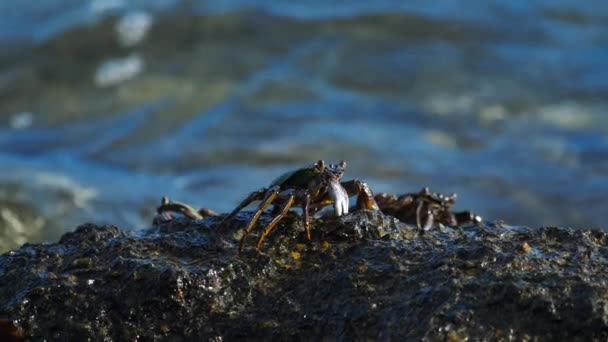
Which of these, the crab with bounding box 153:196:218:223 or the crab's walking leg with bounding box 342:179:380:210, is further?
the crab with bounding box 153:196:218:223

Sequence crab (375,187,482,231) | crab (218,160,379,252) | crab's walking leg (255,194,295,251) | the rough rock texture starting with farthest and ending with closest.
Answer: crab (375,187,482,231) → crab (218,160,379,252) → crab's walking leg (255,194,295,251) → the rough rock texture

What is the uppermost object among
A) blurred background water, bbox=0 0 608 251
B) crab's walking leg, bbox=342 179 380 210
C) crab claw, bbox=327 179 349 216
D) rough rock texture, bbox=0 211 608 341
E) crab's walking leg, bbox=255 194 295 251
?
blurred background water, bbox=0 0 608 251

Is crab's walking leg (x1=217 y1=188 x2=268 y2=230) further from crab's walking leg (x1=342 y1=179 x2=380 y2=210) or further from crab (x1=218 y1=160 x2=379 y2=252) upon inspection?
crab's walking leg (x1=342 y1=179 x2=380 y2=210)

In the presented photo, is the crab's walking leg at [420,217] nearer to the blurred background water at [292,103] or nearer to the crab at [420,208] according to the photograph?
the crab at [420,208]

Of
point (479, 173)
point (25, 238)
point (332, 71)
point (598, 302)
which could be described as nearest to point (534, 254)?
point (598, 302)

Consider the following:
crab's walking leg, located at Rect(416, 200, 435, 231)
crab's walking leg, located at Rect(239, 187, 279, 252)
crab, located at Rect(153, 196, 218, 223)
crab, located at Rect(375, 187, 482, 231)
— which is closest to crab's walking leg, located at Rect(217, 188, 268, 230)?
crab's walking leg, located at Rect(239, 187, 279, 252)

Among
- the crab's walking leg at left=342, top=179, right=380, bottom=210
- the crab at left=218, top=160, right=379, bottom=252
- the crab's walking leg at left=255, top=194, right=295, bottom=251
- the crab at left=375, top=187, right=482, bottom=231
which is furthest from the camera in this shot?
the crab at left=375, top=187, right=482, bottom=231

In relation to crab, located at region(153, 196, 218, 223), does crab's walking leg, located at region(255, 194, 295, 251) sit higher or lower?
lower
